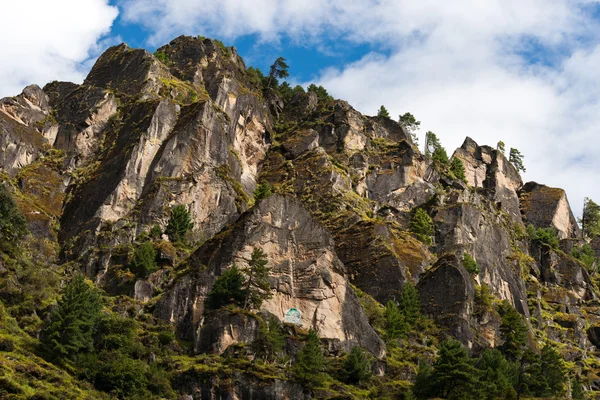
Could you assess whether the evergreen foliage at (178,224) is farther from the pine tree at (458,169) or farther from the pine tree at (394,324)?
the pine tree at (458,169)

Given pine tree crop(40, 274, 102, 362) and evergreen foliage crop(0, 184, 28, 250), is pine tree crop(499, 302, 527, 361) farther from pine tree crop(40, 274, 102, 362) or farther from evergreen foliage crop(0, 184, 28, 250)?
evergreen foliage crop(0, 184, 28, 250)

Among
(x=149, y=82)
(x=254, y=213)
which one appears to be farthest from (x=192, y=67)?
(x=254, y=213)

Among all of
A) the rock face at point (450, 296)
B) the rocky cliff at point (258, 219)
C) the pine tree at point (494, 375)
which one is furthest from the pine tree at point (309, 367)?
the rock face at point (450, 296)

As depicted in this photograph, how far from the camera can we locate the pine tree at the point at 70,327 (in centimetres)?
7112

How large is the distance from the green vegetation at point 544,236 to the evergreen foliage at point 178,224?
71800 millimetres

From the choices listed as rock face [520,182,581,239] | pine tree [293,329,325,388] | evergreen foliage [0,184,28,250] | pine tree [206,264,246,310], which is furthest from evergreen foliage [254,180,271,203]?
rock face [520,182,581,239]

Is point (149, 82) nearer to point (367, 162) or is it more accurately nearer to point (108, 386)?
point (367, 162)

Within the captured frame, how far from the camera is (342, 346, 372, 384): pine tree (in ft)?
262

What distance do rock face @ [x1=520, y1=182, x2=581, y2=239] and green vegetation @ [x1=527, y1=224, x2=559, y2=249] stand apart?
11781 mm

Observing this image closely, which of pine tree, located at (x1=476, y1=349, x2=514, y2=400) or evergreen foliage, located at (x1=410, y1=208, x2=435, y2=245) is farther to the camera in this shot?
evergreen foliage, located at (x1=410, y1=208, x2=435, y2=245)

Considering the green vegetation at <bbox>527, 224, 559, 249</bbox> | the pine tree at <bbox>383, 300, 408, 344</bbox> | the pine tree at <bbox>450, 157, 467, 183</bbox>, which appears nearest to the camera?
the pine tree at <bbox>383, 300, 408, 344</bbox>

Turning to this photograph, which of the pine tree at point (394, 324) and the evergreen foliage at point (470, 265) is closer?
the pine tree at point (394, 324)

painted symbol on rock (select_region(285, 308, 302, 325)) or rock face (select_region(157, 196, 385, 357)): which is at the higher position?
rock face (select_region(157, 196, 385, 357))

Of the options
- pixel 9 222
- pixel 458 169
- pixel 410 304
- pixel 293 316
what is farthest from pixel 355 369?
pixel 458 169
